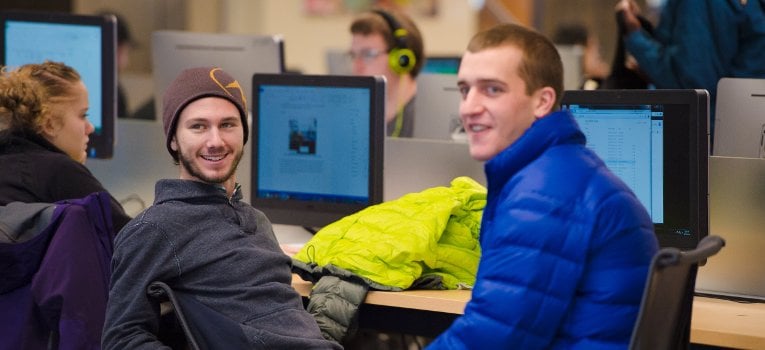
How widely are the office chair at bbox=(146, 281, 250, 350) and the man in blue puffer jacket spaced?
665mm

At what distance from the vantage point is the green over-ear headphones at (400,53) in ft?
15.0

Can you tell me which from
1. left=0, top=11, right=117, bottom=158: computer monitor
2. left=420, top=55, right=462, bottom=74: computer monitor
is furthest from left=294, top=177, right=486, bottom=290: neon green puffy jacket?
left=420, top=55, right=462, bottom=74: computer monitor

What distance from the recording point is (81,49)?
13.1 ft

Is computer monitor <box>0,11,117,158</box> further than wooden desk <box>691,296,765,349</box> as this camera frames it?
Yes

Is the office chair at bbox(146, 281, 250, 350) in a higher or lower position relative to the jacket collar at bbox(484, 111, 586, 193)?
lower

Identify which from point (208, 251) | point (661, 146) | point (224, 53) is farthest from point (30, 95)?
point (661, 146)

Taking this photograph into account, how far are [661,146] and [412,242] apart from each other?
663mm

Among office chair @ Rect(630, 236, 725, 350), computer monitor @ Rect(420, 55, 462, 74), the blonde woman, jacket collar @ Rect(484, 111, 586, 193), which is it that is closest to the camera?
office chair @ Rect(630, 236, 725, 350)

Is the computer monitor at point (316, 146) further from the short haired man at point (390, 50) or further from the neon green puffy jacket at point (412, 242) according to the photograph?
the short haired man at point (390, 50)

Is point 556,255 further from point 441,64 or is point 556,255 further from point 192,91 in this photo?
point 441,64

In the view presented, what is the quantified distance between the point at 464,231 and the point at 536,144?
3.22ft

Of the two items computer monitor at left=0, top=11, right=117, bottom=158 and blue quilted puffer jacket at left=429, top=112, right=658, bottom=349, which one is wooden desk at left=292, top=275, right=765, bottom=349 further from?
computer monitor at left=0, top=11, right=117, bottom=158

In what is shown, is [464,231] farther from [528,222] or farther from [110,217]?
[528,222]

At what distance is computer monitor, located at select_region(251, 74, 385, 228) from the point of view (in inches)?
134
